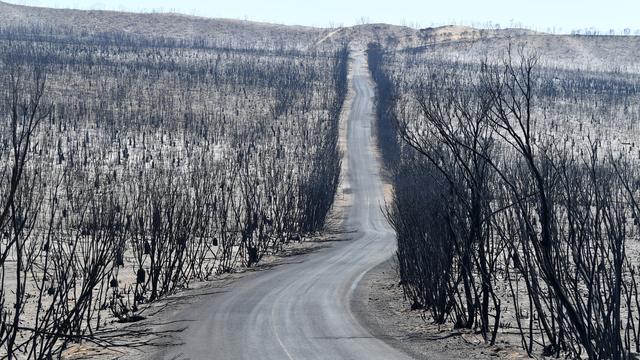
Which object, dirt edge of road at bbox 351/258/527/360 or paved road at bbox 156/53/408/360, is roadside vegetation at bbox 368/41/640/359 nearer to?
dirt edge of road at bbox 351/258/527/360

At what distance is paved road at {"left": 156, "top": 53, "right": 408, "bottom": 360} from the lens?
20.4 metres

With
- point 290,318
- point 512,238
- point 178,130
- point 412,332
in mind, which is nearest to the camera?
point 512,238

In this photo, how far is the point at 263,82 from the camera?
582ft

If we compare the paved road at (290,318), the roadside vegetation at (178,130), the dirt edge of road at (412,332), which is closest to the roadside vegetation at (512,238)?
the dirt edge of road at (412,332)

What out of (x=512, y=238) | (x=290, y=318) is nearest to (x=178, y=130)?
(x=290, y=318)

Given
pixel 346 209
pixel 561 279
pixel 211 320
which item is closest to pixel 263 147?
pixel 346 209

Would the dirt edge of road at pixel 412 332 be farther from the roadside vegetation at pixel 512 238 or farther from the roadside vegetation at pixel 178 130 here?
the roadside vegetation at pixel 178 130

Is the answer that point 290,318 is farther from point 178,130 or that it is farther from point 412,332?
point 178,130

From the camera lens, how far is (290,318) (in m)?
25.9

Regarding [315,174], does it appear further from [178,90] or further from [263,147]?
[178,90]

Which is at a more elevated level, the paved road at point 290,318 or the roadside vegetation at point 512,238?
the roadside vegetation at point 512,238

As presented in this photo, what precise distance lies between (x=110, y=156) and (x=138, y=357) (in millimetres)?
91632

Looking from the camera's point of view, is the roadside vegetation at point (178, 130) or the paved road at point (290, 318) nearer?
the paved road at point (290, 318)

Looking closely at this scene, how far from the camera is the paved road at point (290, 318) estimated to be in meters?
20.4
